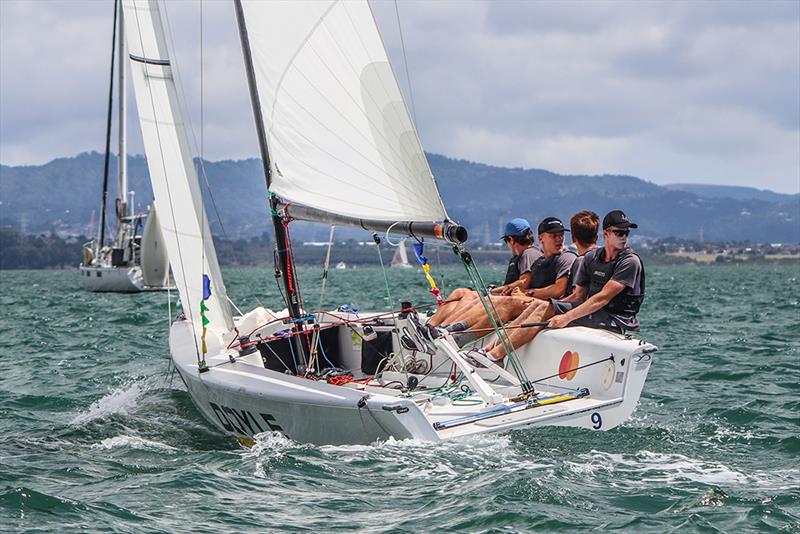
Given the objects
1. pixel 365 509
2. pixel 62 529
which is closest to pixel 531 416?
pixel 365 509

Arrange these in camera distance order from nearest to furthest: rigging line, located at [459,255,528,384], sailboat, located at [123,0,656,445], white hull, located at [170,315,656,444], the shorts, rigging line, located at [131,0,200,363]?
white hull, located at [170,315,656,444]
rigging line, located at [459,255,528,384]
sailboat, located at [123,0,656,445]
the shorts
rigging line, located at [131,0,200,363]

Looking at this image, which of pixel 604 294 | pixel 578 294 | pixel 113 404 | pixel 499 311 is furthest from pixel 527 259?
pixel 113 404

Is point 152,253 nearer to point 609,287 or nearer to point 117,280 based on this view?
point 117,280

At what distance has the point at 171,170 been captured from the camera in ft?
30.1

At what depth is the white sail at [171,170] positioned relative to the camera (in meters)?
8.98

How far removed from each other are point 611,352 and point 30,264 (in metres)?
138

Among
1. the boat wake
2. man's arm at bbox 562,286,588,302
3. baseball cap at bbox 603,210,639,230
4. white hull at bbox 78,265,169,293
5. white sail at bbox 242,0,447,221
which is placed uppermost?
white sail at bbox 242,0,447,221

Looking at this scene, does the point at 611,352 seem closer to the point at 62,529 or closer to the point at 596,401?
the point at 596,401

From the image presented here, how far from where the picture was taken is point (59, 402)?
9891 mm

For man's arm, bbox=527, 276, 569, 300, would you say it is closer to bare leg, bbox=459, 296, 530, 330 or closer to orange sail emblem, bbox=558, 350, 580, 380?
bare leg, bbox=459, 296, 530, 330

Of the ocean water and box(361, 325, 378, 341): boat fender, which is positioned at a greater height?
box(361, 325, 378, 341): boat fender

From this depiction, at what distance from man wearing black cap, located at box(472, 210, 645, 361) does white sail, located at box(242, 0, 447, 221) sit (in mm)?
1396

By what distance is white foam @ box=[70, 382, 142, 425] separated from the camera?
896 cm

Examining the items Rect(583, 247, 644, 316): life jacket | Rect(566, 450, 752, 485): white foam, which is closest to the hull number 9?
Rect(566, 450, 752, 485): white foam
